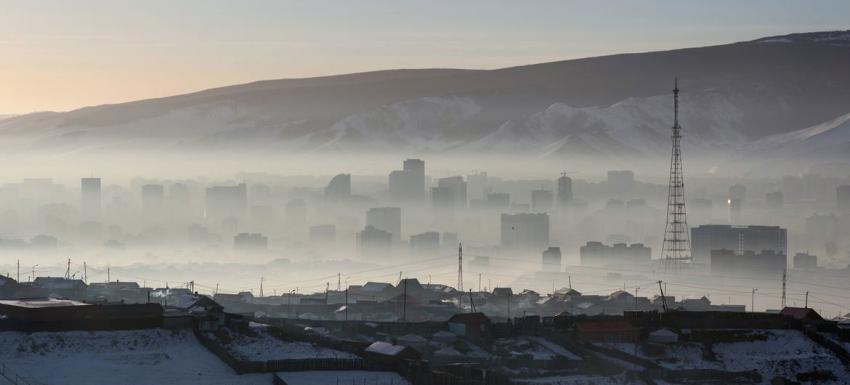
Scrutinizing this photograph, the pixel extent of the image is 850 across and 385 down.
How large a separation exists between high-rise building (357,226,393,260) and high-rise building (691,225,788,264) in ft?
109

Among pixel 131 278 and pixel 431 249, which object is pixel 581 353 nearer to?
pixel 131 278

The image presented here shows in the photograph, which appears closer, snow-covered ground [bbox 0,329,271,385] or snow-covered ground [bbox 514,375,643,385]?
snow-covered ground [bbox 0,329,271,385]

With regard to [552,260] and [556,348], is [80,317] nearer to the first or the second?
[556,348]

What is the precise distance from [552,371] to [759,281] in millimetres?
88645

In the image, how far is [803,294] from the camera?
130625mm

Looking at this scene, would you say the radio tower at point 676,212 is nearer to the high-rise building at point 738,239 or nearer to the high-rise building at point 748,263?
the high-rise building at point 738,239

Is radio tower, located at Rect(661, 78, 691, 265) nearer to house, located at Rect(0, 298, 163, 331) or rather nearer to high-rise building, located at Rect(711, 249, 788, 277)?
high-rise building, located at Rect(711, 249, 788, 277)

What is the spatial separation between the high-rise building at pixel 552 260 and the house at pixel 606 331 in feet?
326

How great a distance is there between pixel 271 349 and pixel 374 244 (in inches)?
5389

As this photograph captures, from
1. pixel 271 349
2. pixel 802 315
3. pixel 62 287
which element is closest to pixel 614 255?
pixel 62 287

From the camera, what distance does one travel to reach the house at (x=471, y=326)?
6456 cm

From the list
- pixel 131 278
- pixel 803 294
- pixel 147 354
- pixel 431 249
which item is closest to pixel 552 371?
pixel 147 354

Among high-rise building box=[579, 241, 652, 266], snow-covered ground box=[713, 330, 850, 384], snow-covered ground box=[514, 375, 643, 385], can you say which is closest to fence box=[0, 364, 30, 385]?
snow-covered ground box=[514, 375, 643, 385]

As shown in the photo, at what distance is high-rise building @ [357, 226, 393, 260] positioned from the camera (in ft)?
620
